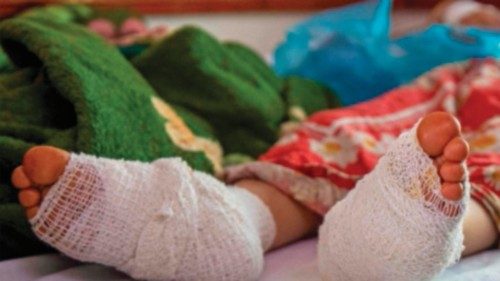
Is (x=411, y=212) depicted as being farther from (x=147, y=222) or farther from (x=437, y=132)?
(x=147, y=222)

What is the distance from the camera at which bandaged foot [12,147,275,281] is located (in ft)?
1.91

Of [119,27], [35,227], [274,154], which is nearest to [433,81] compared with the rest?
[274,154]

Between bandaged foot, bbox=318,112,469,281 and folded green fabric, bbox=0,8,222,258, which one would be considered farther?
folded green fabric, bbox=0,8,222,258

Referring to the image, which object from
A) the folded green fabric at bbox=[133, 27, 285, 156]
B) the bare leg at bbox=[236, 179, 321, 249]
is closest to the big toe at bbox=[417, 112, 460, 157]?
the bare leg at bbox=[236, 179, 321, 249]

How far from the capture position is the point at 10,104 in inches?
29.1

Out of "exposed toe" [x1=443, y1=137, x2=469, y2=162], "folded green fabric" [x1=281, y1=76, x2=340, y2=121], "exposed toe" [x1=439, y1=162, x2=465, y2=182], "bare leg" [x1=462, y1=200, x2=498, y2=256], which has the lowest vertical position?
"folded green fabric" [x1=281, y1=76, x2=340, y2=121]

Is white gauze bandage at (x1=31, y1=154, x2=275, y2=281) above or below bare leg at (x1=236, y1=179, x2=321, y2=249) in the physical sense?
above

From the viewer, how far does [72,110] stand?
759 mm

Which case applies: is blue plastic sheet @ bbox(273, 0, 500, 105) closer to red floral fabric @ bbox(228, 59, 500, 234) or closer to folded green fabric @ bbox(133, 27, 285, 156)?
red floral fabric @ bbox(228, 59, 500, 234)

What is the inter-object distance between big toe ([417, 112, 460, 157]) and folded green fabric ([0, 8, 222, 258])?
0.30 metres

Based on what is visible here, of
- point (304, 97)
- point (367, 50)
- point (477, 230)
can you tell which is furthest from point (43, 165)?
point (367, 50)

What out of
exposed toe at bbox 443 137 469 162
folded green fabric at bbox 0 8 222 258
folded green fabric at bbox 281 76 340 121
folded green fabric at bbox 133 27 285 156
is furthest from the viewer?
folded green fabric at bbox 281 76 340 121

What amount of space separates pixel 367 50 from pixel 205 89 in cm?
40

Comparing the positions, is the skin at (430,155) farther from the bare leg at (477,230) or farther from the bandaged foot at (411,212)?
the bare leg at (477,230)
